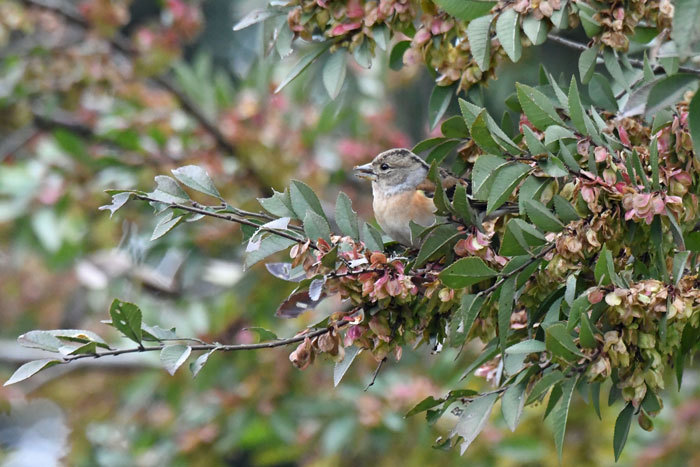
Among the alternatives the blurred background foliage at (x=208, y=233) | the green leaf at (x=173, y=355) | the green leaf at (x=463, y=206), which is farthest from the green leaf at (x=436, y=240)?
the blurred background foliage at (x=208, y=233)

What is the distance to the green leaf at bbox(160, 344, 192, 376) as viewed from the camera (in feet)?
5.98

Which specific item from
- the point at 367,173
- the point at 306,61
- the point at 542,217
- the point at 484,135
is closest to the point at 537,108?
the point at 484,135

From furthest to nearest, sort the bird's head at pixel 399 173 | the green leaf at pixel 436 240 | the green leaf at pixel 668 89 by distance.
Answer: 1. the bird's head at pixel 399 173
2. the green leaf at pixel 436 240
3. the green leaf at pixel 668 89

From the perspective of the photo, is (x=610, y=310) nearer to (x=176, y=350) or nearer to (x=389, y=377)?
(x=176, y=350)

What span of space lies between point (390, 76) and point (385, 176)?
3.52 meters

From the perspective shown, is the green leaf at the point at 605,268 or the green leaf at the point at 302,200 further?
the green leaf at the point at 302,200

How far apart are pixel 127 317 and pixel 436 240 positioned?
0.61 metres

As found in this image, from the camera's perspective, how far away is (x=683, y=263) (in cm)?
170

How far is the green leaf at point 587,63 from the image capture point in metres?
2.05

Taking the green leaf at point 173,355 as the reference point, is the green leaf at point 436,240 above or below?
above

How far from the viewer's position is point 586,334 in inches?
66.9

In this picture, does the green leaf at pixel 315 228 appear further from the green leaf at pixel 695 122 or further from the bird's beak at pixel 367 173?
the bird's beak at pixel 367 173

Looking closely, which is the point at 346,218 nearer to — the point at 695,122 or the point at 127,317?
the point at 127,317

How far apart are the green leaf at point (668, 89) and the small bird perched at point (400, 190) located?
50.5 inches
